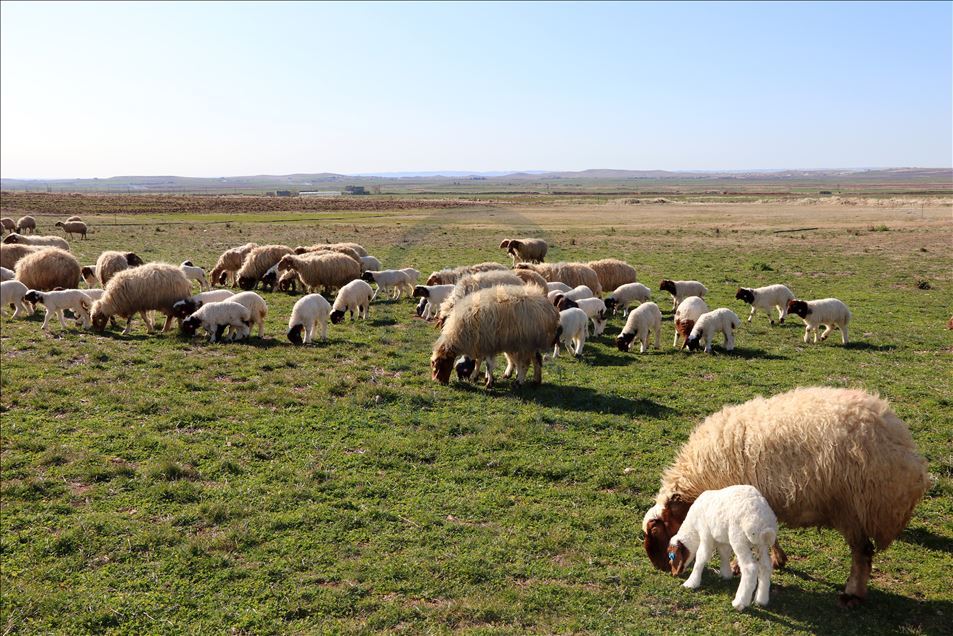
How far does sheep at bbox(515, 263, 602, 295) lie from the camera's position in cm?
2019

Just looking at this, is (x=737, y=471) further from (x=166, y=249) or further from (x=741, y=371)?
(x=166, y=249)

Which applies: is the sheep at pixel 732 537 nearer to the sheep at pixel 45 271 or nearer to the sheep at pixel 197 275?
the sheep at pixel 45 271

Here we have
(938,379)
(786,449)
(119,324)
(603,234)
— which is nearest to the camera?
(786,449)

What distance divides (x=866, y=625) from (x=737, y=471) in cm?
156

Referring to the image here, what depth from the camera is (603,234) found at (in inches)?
1922

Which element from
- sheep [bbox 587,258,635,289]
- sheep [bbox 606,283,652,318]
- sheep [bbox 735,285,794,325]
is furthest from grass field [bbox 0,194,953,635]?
sheep [bbox 587,258,635,289]

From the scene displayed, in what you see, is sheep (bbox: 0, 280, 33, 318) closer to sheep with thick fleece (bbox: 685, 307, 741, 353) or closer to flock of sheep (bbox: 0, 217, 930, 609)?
flock of sheep (bbox: 0, 217, 930, 609)

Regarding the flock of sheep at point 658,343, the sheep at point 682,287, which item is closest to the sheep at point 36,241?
the flock of sheep at point 658,343

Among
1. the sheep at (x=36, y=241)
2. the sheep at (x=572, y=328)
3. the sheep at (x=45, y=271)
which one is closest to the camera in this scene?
the sheep at (x=572, y=328)

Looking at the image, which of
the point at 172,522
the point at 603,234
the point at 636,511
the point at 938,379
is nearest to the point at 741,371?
the point at 938,379

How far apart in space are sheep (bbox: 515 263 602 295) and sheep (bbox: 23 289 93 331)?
41.3 feet

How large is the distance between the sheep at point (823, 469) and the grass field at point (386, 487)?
0.59 m

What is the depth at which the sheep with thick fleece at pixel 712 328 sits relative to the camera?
1488cm

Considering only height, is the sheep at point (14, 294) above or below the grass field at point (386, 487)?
above
